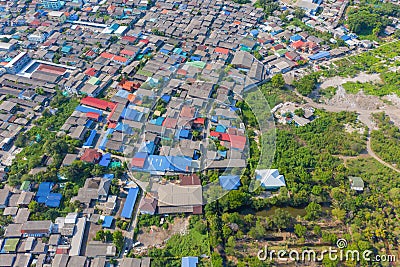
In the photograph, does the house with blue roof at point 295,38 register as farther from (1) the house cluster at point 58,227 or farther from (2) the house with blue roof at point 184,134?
(1) the house cluster at point 58,227

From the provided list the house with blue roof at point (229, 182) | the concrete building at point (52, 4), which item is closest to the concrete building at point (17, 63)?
the concrete building at point (52, 4)

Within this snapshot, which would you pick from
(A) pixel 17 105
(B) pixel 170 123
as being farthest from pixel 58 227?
(A) pixel 17 105

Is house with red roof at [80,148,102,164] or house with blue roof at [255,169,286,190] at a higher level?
house with red roof at [80,148,102,164]

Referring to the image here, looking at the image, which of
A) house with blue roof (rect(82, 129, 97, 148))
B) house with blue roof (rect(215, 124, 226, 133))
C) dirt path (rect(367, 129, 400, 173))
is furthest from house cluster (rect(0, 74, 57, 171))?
dirt path (rect(367, 129, 400, 173))

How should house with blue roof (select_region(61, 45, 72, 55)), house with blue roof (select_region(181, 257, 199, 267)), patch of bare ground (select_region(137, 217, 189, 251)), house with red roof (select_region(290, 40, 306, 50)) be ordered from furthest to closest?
1. house with red roof (select_region(290, 40, 306, 50))
2. house with blue roof (select_region(61, 45, 72, 55))
3. patch of bare ground (select_region(137, 217, 189, 251))
4. house with blue roof (select_region(181, 257, 199, 267))

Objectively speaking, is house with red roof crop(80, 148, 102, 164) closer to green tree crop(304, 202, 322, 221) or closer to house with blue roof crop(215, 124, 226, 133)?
house with blue roof crop(215, 124, 226, 133)
